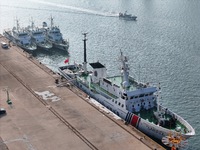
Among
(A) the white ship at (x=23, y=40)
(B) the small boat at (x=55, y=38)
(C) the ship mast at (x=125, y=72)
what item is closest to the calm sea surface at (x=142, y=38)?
(B) the small boat at (x=55, y=38)

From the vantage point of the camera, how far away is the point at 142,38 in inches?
5369

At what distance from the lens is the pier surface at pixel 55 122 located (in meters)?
56.8

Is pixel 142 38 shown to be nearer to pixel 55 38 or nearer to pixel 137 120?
pixel 55 38

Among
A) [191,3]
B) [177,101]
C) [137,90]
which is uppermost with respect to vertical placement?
[191,3]

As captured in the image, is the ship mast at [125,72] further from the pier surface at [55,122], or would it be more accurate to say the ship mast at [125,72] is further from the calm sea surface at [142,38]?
the calm sea surface at [142,38]

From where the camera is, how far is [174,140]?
42.0 m

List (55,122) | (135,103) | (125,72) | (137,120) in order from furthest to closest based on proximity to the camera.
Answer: (125,72) → (135,103) → (137,120) → (55,122)

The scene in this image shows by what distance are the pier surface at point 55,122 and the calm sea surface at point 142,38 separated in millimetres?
14139

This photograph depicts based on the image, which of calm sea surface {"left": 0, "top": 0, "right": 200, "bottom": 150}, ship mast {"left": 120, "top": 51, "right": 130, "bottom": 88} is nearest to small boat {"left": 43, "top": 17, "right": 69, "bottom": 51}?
calm sea surface {"left": 0, "top": 0, "right": 200, "bottom": 150}

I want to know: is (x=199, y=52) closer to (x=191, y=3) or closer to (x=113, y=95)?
(x=113, y=95)

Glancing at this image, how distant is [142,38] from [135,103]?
6815 cm

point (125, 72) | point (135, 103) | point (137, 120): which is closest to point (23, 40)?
point (125, 72)

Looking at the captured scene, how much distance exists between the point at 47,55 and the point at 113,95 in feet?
187

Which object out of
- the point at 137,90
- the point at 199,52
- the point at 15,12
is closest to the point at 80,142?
the point at 137,90
